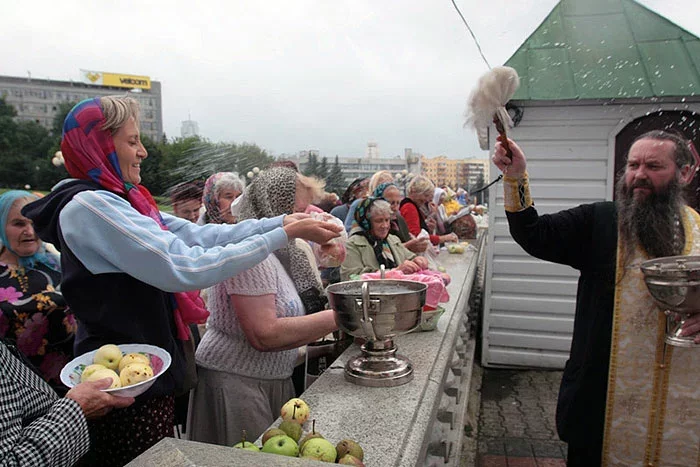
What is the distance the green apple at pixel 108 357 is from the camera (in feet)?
5.32

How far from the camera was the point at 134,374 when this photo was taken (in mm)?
1562

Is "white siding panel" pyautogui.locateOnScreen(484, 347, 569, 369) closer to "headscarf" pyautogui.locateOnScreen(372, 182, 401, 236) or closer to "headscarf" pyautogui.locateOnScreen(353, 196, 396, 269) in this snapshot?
"headscarf" pyautogui.locateOnScreen(372, 182, 401, 236)

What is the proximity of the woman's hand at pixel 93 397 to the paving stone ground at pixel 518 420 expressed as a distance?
12.1 ft

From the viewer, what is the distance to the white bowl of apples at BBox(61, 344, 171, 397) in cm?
154

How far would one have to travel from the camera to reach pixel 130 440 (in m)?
1.86

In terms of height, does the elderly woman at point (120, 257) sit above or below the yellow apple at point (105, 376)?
above

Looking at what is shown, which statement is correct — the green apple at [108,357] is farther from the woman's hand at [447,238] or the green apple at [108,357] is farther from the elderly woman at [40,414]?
the woman's hand at [447,238]

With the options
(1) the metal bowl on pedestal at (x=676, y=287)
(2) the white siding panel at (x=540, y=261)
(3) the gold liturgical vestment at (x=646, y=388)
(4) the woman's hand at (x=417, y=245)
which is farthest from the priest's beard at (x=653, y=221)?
(2) the white siding panel at (x=540, y=261)

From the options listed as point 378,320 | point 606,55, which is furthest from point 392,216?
point 378,320

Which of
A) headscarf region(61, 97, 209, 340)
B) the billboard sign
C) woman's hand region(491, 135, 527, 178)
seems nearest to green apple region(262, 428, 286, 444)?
headscarf region(61, 97, 209, 340)

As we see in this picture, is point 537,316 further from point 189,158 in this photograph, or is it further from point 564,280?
point 189,158

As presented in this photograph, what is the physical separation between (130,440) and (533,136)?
17.6ft

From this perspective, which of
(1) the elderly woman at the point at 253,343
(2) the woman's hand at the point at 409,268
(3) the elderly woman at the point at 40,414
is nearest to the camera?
(3) the elderly woman at the point at 40,414

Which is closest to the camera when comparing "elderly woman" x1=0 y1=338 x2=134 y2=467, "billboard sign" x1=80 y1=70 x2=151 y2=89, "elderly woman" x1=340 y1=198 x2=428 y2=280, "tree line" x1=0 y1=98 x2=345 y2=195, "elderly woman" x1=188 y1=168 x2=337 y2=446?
"elderly woman" x1=0 y1=338 x2=134 y2=467
